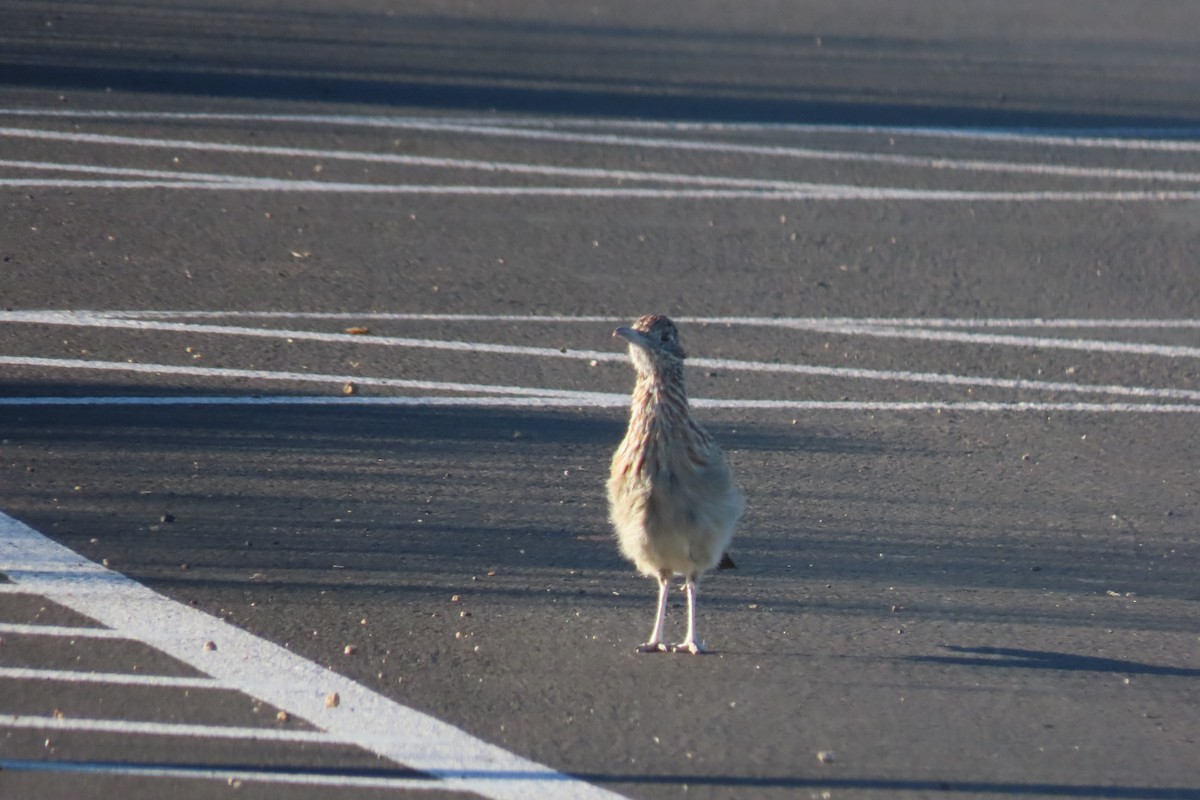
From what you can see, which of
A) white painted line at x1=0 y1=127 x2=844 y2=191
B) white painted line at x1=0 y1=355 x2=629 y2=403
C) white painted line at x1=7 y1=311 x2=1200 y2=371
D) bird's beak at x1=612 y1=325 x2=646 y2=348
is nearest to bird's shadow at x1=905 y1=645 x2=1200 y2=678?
bird's beak at x1=612 y1=325 x2=646 y2=348

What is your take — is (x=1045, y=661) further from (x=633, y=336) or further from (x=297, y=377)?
(x=297, y=377)

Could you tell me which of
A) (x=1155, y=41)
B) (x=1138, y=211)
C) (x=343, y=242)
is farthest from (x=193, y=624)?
(x=1155, y=41)

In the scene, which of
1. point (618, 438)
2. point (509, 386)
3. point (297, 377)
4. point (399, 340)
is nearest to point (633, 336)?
point (618, 438)

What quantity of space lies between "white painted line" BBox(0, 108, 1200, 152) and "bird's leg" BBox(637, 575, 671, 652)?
7.43 m

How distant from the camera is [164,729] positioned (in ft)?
17.7

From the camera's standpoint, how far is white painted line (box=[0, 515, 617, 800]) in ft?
17.2

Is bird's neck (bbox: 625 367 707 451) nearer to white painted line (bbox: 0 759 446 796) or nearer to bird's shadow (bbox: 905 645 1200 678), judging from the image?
bird's shadow (bbox: 905 645 1200 678)

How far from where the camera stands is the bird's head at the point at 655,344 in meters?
6.27

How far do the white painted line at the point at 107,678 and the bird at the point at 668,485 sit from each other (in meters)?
1.64

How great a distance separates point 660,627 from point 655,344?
1.06 meters

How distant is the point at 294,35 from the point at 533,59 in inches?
90.2

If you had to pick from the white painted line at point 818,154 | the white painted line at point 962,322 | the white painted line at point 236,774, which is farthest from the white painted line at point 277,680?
the white painted line at point 818,154

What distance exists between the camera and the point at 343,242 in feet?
35.8

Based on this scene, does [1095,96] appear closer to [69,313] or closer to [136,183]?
[136,183]
